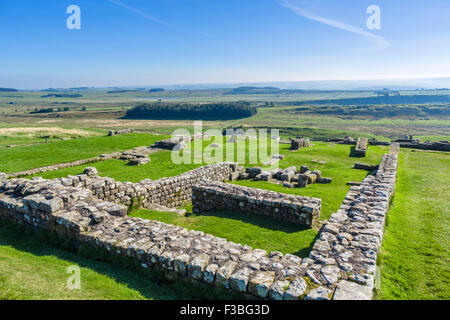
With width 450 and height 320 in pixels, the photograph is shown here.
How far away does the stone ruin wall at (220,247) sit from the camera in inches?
200

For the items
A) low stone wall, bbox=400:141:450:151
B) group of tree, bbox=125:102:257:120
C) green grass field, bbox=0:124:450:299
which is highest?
group of tree, bbox=125:102:257:120

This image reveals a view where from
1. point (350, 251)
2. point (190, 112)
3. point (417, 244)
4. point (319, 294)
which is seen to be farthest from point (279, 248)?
point (190, 112)

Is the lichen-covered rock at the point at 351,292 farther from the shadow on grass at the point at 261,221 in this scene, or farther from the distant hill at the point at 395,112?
the distant hill at the point at 395,112

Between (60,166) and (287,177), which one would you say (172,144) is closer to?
(60,166)

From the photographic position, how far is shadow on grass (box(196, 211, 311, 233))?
920cm

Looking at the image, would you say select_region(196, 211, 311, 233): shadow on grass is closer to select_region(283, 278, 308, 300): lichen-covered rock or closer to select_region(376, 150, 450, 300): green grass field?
select_region(376, 150, 450, 300): green grass field

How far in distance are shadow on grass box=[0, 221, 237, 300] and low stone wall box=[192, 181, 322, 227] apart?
194 inches

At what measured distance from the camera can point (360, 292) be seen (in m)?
4.71

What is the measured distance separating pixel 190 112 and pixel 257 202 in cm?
13014

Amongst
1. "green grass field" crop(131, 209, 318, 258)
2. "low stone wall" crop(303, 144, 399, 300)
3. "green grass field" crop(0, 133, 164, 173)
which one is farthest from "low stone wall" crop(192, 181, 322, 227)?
"green grass field" crop(0, 133, 164, 173)

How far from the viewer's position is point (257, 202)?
1020 cm

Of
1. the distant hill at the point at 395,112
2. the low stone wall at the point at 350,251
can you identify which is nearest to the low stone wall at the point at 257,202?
the low stone wall at the point at 350,251
